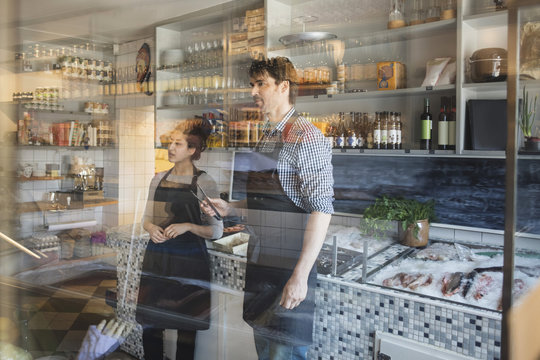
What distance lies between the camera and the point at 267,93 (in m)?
0.97

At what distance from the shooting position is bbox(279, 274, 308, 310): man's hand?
3.24 ft

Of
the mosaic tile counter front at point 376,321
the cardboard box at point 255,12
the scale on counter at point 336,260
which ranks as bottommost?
the mosaic tile counter front at point 376,321

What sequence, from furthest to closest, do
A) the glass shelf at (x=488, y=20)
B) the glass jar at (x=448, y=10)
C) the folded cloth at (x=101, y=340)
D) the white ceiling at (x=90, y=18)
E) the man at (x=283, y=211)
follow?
1. the folded cloth at (x=101, y=340)
2. the white ceiling at (x=90, y=18)
3. the man at (x=283, y=211)
4. the glass jar at (x=448, y=10)
5. the glass shelf at (x=488, y=20)

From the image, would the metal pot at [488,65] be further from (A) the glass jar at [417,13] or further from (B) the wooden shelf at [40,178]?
(B) the wooden shelf at [40,178]

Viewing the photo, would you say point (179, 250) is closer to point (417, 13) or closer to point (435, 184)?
point (435, 184)

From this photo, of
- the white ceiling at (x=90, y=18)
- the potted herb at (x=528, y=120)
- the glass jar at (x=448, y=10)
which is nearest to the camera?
the potted herb at (x=528, y=120)

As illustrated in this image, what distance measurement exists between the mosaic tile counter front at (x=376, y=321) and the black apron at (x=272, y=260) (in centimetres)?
3

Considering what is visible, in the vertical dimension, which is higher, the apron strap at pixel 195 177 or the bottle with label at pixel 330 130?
the bottle with label at pixel 330 130

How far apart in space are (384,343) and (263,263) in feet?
1.11

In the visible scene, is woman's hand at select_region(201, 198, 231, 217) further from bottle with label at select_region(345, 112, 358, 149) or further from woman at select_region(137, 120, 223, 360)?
bottle with label at select_region(345, 112, 358, 149)

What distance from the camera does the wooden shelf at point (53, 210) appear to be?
3.96ft

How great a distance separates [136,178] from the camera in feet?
3.78

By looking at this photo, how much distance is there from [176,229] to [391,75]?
0.68 m

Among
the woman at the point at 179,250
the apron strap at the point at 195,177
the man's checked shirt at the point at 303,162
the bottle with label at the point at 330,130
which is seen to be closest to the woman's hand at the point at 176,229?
the woman at the point at 179,250
